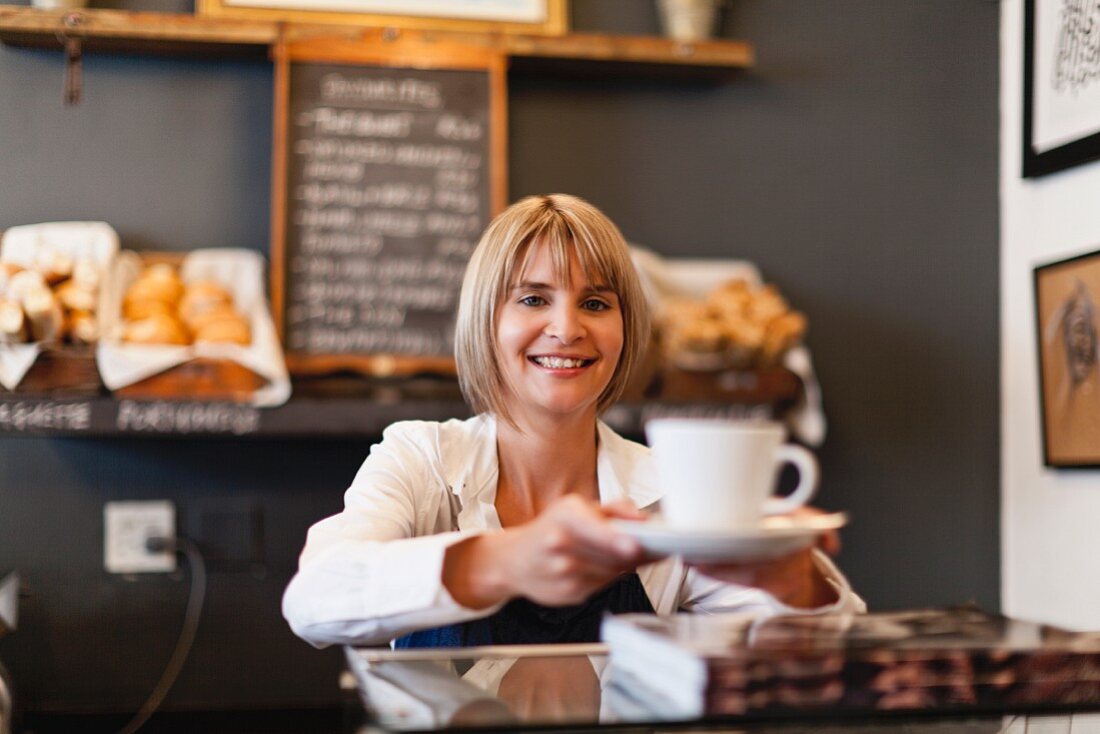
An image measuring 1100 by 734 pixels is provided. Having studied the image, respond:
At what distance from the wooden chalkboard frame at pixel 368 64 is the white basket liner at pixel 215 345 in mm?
53

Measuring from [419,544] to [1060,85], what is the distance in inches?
80.8

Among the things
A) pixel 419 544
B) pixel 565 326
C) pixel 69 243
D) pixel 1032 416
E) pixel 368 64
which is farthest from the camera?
pixel 1032 416

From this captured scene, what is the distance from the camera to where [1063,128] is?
2475mm

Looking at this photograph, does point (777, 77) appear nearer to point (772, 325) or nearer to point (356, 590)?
point (772, 325)

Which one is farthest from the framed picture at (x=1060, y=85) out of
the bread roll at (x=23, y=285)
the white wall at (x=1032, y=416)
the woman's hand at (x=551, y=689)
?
the bread roll at (x=23, y=285)

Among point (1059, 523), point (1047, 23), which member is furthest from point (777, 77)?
point (1059, 523)

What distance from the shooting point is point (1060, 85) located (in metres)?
2.49

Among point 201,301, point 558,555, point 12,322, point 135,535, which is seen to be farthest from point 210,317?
point 558,555

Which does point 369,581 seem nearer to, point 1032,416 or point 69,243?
point 69,243

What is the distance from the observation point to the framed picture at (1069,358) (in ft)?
7.72

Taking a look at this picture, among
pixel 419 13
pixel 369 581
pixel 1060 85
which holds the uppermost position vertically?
pixel 419 13

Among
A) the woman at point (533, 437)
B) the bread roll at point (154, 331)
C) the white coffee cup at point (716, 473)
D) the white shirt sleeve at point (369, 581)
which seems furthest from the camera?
the bread roll at point (154, 331)

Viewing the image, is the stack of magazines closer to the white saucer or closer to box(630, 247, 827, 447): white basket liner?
the white saucer

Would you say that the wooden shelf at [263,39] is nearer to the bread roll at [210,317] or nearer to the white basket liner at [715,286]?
the white basket liner at [715,286]
